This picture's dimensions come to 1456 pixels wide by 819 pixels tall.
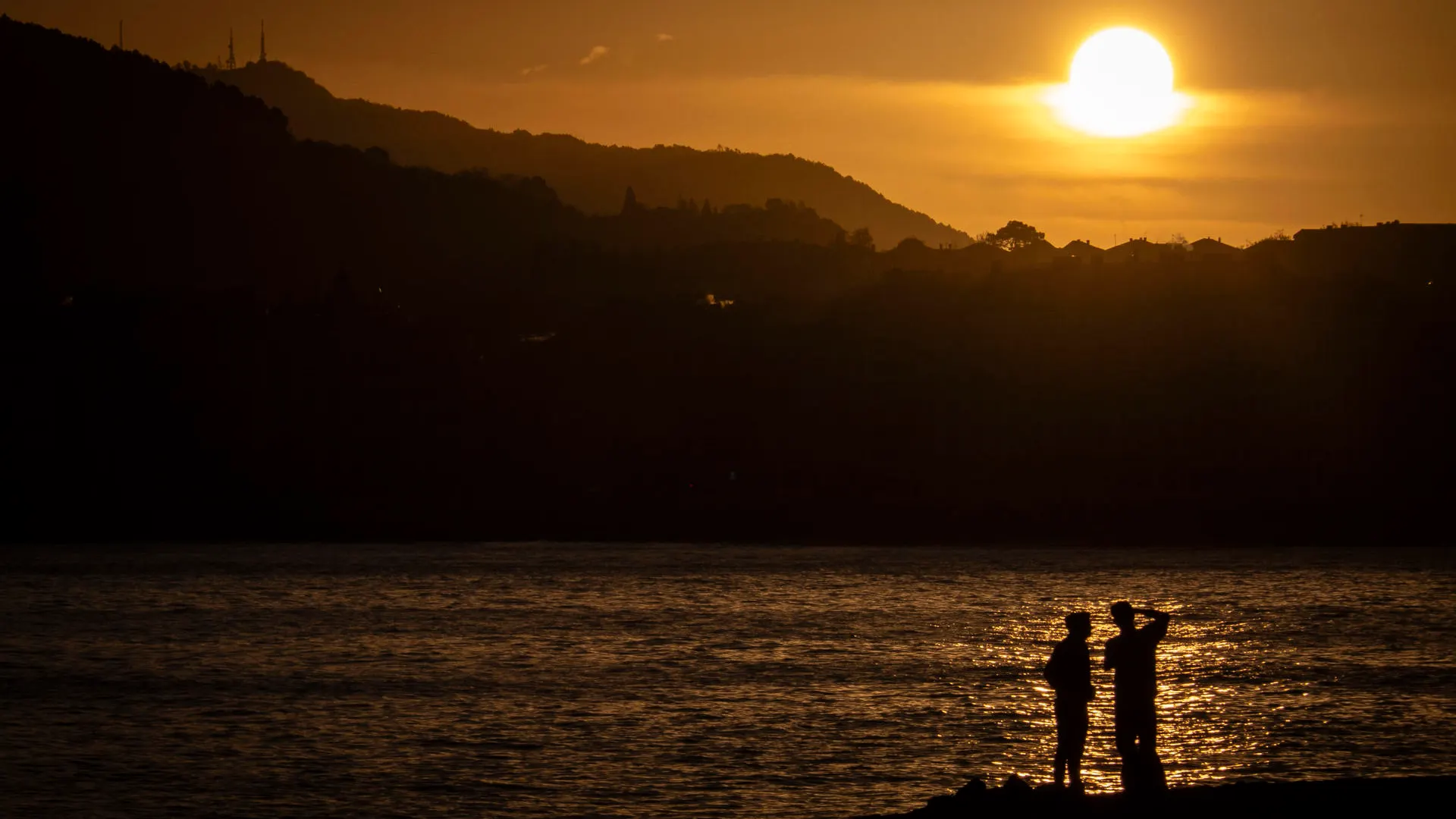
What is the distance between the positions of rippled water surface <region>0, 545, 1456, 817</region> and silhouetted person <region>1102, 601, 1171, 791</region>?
8.56 meters

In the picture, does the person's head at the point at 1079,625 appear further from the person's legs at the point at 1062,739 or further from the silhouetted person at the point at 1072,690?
the person's legs at the point at 1062,739

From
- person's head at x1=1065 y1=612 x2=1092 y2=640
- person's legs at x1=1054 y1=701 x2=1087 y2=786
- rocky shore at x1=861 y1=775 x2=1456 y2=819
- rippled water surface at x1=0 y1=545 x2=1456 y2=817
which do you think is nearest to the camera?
rocky shore at x1=861 y1=775 x2=1456 y2=819

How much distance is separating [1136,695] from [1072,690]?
0.93 metres

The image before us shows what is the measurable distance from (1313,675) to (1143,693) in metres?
39.9

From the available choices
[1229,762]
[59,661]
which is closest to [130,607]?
[59,661]

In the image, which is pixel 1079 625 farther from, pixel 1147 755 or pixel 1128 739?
pixel 1147 755

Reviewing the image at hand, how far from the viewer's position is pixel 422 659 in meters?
67.6

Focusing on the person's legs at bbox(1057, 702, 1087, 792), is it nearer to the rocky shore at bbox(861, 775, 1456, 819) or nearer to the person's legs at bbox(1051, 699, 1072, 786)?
Result: the person's legs at bbox(1051, 699, 1072, 786)

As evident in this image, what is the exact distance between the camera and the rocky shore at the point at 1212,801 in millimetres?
22766

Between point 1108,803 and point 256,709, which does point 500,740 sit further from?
point 1108,803

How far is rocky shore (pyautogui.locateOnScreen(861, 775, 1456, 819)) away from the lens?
22766 millimetres

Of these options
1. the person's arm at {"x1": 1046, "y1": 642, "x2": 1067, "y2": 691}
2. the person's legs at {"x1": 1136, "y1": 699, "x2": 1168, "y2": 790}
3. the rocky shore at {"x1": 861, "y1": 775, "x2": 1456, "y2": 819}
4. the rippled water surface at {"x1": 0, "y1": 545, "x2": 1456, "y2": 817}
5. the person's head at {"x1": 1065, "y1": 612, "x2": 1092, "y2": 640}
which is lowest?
the rippled water surface at {"x1": 0, "y1": 545, "x2": 1456, "y2": 817}

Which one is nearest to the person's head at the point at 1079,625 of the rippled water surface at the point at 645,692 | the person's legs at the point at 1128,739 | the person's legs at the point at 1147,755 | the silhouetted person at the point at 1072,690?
the silhouetted person at the point at 1072,690

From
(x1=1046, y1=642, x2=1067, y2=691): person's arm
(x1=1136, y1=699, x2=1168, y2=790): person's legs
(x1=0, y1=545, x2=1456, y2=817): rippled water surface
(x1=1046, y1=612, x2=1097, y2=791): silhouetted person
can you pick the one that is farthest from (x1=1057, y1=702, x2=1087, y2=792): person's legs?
(x1=0, y1=545, x2=1456, y2=817): rippled water surface
